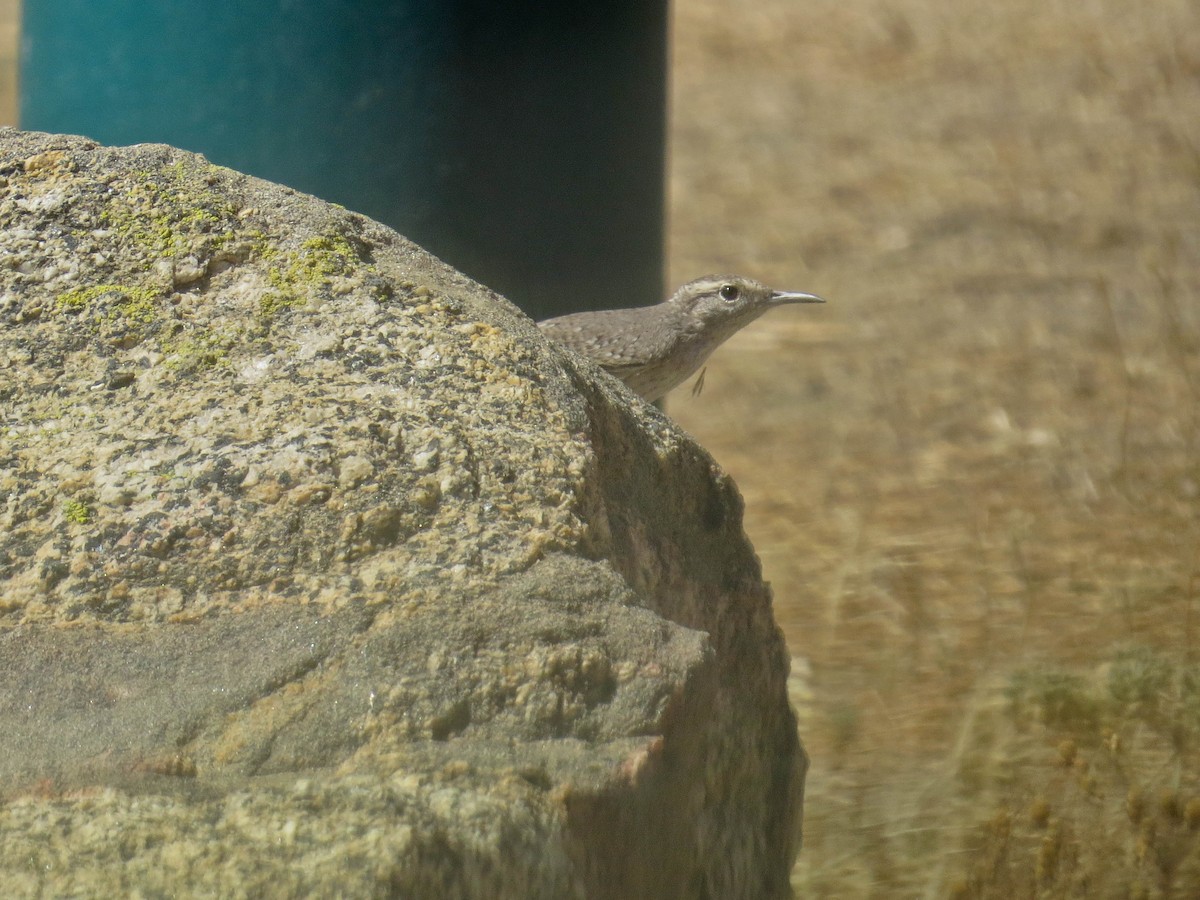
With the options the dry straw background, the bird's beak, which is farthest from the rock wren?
the dry straw background

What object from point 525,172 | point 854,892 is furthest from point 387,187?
point 854,892

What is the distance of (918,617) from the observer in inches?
256

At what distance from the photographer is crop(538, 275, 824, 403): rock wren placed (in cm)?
502

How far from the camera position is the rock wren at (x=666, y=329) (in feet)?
16.5

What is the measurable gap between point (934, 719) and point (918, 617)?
0.90 m

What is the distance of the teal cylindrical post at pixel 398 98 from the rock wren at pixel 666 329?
24 centimetres

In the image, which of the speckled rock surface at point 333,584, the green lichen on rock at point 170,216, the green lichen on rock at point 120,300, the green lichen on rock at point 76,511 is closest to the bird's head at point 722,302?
the speckled rock surface at point 333,584

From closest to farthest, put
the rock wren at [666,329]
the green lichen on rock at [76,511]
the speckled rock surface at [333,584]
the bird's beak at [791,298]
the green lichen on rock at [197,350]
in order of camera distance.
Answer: the speckled rock surface at [333,584] → the green lichen on rock at [76,511] → the green lichen on rock at [197,350] → the rock wren at [666,329] → the bird's beak at [791,298]

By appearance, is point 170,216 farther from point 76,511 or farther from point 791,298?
point 791,298

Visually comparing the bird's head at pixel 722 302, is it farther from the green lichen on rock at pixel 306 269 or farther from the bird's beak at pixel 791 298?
the green lichen on rock at pixel 306 269

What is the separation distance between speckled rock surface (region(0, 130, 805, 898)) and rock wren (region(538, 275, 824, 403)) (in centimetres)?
201

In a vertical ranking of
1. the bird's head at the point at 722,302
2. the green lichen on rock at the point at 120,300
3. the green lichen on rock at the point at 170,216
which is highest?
the bird's head at the point at 722,302

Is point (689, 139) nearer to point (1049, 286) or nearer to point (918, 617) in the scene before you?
point (1049, 286)

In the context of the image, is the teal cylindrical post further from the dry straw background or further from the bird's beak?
the dry straw background
